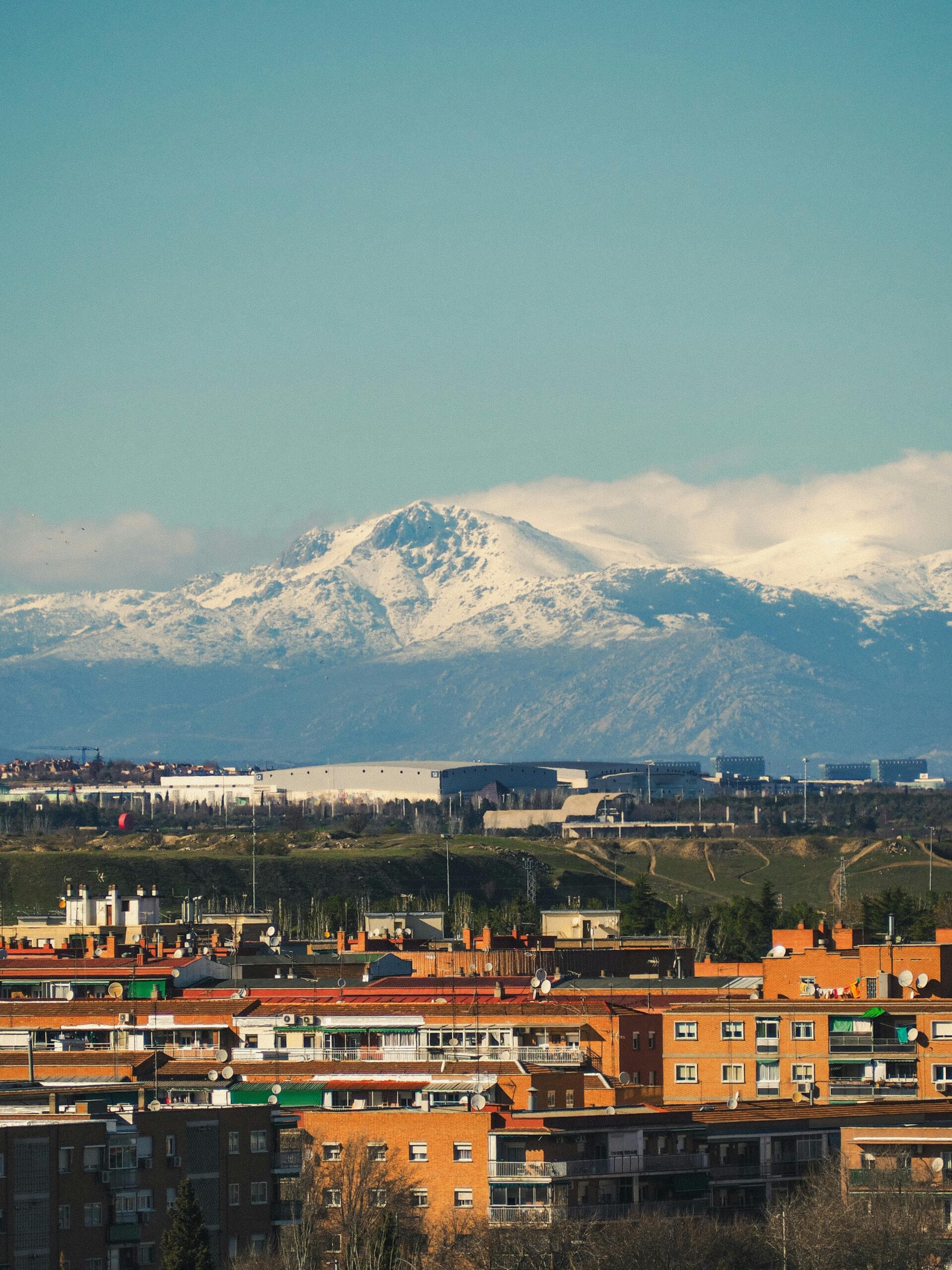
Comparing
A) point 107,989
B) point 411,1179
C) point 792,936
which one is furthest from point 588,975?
point 411,1179

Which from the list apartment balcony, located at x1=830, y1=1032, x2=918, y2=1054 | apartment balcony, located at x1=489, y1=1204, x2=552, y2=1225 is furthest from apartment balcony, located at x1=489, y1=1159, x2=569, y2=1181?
apartment balcony, located at x1=830, y1=1032, x2=918, y2=1054

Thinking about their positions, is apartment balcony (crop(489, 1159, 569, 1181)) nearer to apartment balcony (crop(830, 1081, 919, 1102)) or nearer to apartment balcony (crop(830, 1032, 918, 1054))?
apartment balcony (crop(830, 1081, 919, 1102))

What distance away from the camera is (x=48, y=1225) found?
49.4 meters

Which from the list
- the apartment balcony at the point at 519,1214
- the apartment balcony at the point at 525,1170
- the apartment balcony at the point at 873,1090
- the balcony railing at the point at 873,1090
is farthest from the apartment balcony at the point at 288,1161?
the balcony railing at the point at 873,1090

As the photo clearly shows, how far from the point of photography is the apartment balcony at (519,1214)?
174 ft

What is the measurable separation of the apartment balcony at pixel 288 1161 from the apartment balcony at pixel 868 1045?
66.6 ft

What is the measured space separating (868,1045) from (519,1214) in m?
19.1

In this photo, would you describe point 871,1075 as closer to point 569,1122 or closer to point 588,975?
point 569,1122

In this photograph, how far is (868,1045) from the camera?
230 ft

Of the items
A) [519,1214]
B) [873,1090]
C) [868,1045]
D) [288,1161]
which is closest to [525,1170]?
[519,1214]

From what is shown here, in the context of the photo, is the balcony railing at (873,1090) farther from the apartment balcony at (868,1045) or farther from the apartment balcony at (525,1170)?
A: the apartment balcony at (525,1170)

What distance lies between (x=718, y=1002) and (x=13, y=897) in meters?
104

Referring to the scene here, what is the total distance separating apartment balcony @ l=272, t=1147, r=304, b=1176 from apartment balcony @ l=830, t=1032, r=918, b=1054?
2031 cm

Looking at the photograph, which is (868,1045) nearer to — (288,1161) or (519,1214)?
(519,1214)
